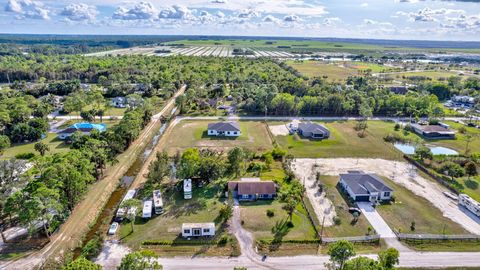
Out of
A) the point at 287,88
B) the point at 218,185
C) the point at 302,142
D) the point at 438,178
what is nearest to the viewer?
the point at 218,185

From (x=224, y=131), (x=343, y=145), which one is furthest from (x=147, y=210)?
(x=343, y=145)

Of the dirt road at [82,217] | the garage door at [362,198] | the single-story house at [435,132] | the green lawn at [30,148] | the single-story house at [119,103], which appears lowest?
the dirt road at [82,217]

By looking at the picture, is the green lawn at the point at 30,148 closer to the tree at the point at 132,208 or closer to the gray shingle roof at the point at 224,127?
the tree at the point at 132,208

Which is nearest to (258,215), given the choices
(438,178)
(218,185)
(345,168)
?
(218,185)

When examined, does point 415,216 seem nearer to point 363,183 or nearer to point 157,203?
point 363,183

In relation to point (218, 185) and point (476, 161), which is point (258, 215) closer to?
point (218, 185)

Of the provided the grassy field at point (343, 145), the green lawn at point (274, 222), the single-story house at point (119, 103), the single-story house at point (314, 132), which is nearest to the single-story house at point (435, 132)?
the grassy field at point (343, 145)

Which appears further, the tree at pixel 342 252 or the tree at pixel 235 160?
the tree at pixel 235 160
